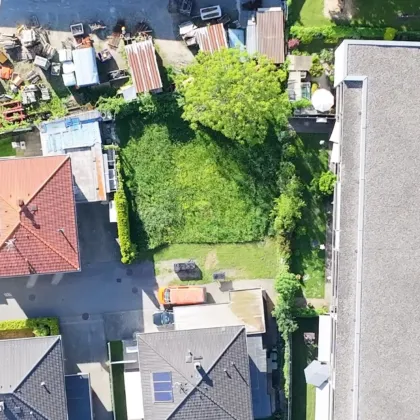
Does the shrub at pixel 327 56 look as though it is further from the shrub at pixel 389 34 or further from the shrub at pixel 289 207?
the shrub at pixel 289 207

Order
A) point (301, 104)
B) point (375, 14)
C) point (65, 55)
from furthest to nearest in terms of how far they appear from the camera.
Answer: point (375, 14)
point (301, 104)
point (65, 55)

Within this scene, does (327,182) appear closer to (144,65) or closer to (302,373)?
(302,373)

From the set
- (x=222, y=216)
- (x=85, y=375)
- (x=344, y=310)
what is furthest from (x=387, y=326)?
(x=85, y=375)

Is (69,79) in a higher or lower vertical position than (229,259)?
higher

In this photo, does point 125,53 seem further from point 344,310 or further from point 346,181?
point 344,310

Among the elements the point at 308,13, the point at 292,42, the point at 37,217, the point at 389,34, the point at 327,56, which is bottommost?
the point at 37,217

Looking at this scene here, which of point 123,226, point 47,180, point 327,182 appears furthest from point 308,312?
point 47,180

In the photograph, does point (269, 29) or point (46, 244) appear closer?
point (46, 244)
